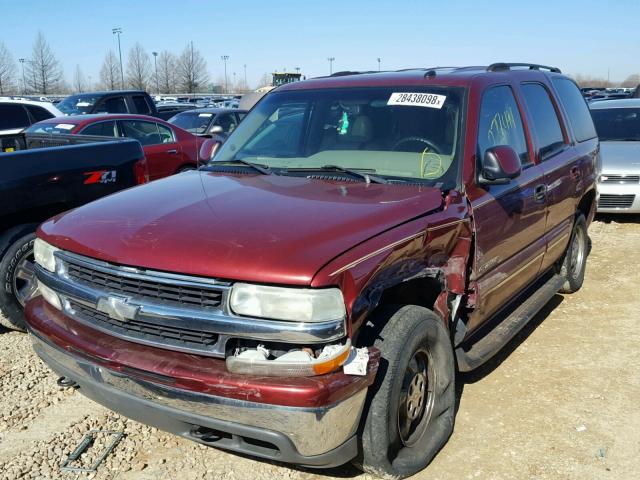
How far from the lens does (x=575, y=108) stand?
5.57 m

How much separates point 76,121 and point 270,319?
7.67 metres

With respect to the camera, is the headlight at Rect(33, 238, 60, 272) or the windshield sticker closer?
the headlight at Rect(33, 238, 60, 272)

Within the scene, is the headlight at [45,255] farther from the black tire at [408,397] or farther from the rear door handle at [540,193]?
the rear door handle at [540,193]

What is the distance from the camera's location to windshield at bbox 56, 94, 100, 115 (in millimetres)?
13242

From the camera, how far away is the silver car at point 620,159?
9.22 meters

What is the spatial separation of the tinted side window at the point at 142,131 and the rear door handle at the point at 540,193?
690 centimetres

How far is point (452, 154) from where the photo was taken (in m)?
3.52

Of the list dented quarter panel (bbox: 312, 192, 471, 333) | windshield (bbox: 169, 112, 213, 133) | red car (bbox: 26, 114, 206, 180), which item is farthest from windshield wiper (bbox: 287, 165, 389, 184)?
windshield (bbox: 169, 112, 213, 133)

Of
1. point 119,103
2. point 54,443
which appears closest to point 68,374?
point 54,443

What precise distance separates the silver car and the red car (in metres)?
6.18

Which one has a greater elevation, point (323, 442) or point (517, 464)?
point (323, 442)

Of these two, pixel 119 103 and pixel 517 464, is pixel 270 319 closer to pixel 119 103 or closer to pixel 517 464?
pixel 517 464

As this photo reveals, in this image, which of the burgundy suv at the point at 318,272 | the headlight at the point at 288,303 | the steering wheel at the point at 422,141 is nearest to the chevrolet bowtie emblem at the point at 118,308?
the burgundy suv at the point at 318,272

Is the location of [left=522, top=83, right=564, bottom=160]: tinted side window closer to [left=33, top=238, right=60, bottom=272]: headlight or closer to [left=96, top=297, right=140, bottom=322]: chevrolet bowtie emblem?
[left=96, top=297, right=140, bottom=322]: chevrolet bowtie emblem
